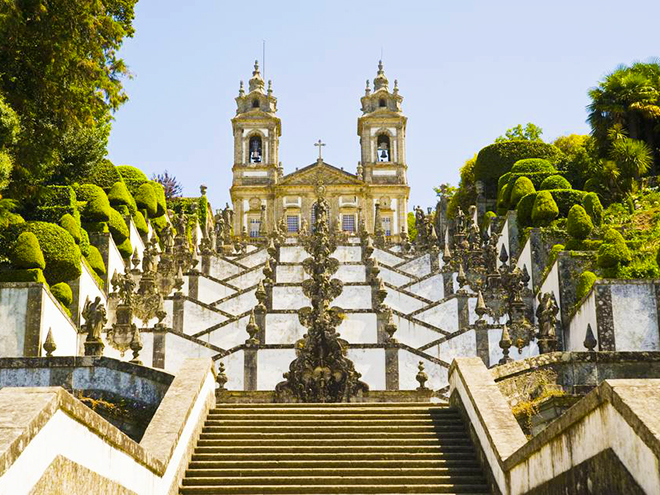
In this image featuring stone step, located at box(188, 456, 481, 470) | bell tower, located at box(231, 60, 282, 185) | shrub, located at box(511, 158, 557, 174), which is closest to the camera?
stone step, located at box(188, 456, 481, 470)

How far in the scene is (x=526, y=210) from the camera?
29312mm

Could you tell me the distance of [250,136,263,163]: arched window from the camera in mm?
62000

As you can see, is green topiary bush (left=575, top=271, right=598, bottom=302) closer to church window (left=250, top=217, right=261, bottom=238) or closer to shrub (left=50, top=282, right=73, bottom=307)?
shrub (left=50, top=282, right=73, bottom=307)

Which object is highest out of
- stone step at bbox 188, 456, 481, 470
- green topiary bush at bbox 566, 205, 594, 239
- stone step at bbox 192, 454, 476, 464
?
green topiary bush at bbox 566, 205, 594, 239

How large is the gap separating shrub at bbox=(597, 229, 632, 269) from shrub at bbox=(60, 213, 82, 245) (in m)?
13.1

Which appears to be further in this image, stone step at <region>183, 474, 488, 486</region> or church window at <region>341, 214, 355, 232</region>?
church window at <region>341, 214, 355, 232</region>

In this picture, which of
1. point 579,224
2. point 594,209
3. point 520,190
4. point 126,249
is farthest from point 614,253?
point 126,249

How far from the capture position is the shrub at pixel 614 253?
2206cm

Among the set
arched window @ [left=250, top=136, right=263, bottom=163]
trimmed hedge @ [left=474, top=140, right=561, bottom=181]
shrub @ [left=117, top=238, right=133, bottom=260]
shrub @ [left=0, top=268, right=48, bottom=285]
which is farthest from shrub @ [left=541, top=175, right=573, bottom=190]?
arched window @ [left=250, top=136, right=263, bottom=163]

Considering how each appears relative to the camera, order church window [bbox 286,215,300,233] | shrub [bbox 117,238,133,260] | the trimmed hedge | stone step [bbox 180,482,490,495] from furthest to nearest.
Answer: church window [bbox 286,215,300,233], the trimmed hedge, shrub [bbox 117,238,133,260], stone step [bbox 180,482,490,495]

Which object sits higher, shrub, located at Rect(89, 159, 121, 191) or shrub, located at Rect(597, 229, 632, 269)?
shrub, located at Rect(89, 159, 121, 191)

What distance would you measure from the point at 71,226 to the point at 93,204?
3841 millimetres

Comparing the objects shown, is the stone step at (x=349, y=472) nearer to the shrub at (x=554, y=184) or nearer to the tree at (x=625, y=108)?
the shrub at (x=554, y=184)

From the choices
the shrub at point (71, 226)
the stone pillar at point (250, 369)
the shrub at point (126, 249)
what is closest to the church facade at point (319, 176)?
the shrub at point (126, 249)
